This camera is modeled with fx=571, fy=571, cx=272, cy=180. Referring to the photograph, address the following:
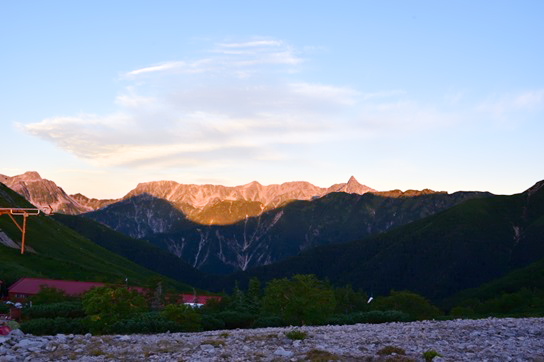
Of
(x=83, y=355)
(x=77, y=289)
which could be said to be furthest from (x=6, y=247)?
(x=83, y=355)

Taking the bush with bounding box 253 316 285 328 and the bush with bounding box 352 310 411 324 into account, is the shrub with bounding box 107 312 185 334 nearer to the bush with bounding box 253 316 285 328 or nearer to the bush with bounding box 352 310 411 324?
the bush with bounding box 253 316 285 328

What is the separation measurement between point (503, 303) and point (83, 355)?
527 ft

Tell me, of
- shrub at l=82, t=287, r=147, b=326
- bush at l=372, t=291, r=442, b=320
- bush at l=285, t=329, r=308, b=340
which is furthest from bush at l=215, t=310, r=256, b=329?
bush at l=372, t=291, r=442, b=320

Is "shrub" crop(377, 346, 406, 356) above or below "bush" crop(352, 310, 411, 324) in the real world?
above

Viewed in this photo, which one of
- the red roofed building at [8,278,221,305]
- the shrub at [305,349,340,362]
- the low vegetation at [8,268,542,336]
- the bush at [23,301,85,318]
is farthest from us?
the red roofed building at [8,278,221,305]

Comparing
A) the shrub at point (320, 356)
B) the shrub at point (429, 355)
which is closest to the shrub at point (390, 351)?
the shrub at point (429, 355)

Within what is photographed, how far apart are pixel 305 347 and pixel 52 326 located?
94.1ft

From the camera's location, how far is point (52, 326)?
5353 cm

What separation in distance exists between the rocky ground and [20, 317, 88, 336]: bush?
10892 mm

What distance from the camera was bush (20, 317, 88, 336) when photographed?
51312 mm

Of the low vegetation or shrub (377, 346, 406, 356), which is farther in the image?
the low vegetation

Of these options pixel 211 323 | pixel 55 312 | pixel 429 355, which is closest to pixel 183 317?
pixel 211 323

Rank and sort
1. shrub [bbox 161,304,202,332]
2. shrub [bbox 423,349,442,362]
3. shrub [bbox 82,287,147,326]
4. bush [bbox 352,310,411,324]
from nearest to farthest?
1. shrub [bbox 423,349,442,362]
2. shrub [bbox 82,287,147,326]
3. shrub [bbox 161,304,202,332]
4. bush [bbox 352,310,411,324]

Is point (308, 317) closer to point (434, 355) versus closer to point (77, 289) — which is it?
point (434, 355)
